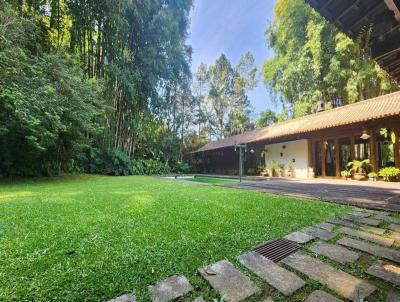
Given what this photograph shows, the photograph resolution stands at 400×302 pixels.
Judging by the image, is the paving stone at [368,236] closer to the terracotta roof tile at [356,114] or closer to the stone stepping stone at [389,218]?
the stone stepping stone at [389,218]

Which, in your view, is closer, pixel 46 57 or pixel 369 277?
pixel 369 277

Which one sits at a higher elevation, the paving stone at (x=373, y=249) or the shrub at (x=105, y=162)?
the shrub at (x=105, y=162)

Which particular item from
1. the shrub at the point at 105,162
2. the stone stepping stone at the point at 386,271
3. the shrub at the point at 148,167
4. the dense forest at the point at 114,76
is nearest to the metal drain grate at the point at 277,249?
the stone stepping stone at the point at 386,271

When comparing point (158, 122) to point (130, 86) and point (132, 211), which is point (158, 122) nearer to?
point (130, 86)

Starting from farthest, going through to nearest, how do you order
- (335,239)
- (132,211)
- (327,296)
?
(132,211), (335,239), (327,296)

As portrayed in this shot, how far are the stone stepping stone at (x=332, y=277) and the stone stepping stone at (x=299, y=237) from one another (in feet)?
1.21

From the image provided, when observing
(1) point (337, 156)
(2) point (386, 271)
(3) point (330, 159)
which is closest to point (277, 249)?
(2) point (386, 271)

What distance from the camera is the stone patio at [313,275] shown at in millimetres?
1560

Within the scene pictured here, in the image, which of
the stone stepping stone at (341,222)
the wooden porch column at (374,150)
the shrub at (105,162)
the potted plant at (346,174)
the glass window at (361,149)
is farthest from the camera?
the shrub at (105,162)

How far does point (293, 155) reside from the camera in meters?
12.4

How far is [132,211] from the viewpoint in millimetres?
3742

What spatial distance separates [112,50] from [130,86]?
230cm

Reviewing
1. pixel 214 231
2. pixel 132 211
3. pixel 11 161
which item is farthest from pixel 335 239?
pixel 11 161

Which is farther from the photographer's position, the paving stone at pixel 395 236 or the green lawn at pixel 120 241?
the paving stone at pixel 395 236
